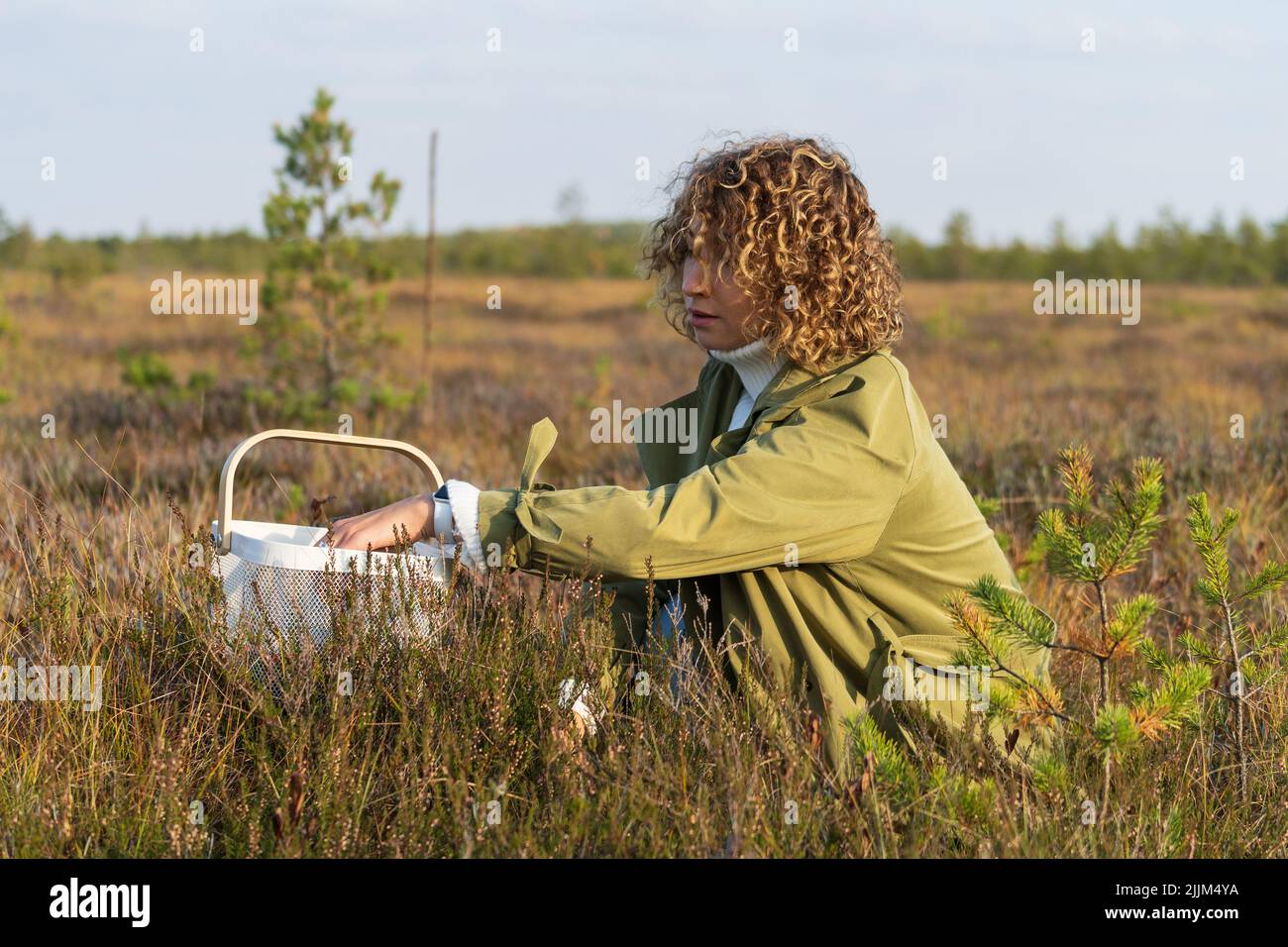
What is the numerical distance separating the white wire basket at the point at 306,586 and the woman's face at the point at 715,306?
0.63 meters

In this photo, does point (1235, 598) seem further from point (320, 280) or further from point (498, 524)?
point (320, 280)

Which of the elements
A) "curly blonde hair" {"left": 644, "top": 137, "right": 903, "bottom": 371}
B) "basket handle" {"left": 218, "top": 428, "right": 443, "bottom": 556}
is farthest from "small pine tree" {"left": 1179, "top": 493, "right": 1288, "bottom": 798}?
"basket handle" {"left": 218, "top": 428, "right": 443, "bottom": 556}

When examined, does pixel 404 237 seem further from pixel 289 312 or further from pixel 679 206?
pixel 679 206

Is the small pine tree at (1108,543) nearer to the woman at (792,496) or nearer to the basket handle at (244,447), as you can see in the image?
the woman at (792,496)

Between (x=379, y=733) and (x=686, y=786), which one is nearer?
(x=686, y=786)

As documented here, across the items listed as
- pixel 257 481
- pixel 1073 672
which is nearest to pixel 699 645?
pixel 1073 672

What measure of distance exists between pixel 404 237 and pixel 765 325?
163 feet

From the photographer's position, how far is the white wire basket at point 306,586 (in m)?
2.26

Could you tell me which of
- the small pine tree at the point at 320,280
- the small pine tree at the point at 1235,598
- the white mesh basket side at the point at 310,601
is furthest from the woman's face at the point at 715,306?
the small pine tree at the point at 320,280

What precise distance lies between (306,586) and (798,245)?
3.86 ft

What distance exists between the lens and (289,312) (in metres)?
8.32

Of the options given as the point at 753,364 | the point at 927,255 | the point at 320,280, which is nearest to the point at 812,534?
the point at 753,364

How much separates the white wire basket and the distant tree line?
118 ft
